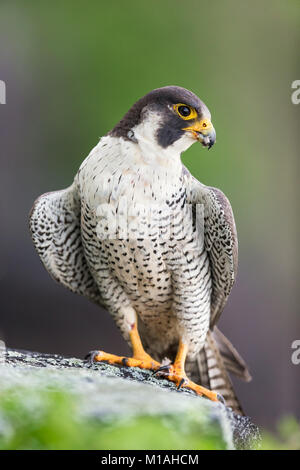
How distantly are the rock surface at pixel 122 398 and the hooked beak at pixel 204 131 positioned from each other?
1.97 ft

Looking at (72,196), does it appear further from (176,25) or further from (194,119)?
(176,25)

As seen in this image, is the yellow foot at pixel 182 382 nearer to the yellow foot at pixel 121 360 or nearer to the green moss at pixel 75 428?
the yellow foot at pixel 121 360

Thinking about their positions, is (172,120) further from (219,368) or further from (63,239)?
(219,368)

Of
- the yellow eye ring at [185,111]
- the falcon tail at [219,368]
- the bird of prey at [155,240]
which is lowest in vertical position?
the falcon tail at [219,368]

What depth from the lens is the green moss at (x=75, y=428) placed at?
3.26 ft

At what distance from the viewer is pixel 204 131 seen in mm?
1278

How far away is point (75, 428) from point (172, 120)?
0.73 metres

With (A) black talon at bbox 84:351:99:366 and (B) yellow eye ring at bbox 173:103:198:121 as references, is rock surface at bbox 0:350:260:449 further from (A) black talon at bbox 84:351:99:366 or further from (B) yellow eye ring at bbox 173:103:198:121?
(B) yellow eye ring at bbox 173:103:198:121

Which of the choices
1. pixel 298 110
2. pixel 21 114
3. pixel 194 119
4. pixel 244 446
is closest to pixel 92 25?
pixel 21 114

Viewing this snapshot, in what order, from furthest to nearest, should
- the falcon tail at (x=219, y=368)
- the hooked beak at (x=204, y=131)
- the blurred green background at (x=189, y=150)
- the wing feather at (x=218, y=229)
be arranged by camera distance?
1. the falcon tail at (x=219, y=368)
2. the blurred green background at (x=189, y=150)
3. the wing feather at (x=218, y=229)
4. the hooked beak at (x=204, y=131)

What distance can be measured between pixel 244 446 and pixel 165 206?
60cm

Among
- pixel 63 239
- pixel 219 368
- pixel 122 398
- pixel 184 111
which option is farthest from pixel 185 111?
pixel 219 368

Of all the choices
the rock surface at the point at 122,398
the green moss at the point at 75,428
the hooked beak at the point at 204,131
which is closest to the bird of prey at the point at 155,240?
the hooked beak at the point at 204,131

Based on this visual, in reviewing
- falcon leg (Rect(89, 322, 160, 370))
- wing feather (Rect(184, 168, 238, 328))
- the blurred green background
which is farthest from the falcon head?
falcon leg (Rect(89, 322, 160, 370))
